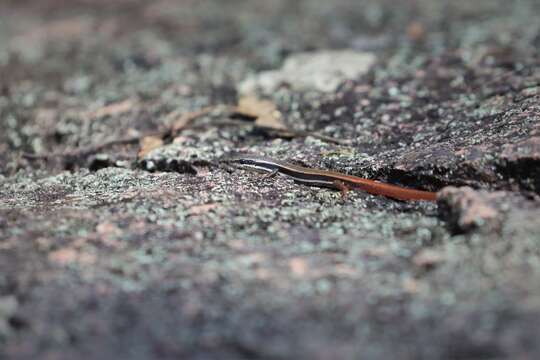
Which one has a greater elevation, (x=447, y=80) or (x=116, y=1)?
(x=116, y=1)

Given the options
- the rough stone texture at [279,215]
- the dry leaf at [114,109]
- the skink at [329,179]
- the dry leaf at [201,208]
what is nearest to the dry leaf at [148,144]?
the rough stone texture at [279,215]

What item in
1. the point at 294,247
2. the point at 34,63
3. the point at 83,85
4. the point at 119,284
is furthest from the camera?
the point at 34,63

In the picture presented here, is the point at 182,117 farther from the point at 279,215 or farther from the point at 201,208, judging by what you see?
the point at 279,215

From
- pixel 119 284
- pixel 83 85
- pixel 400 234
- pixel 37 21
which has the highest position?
pixel 37 21

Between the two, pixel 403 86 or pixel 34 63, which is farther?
pixel 34 63

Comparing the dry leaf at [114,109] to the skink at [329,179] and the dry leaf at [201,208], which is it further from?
the dry leaf at [201,208]

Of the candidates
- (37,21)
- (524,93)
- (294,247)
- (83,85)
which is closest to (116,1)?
(37,21)

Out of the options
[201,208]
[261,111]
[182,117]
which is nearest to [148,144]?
[182,117]

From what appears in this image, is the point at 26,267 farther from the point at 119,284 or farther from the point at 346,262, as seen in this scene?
the point at 346,262
